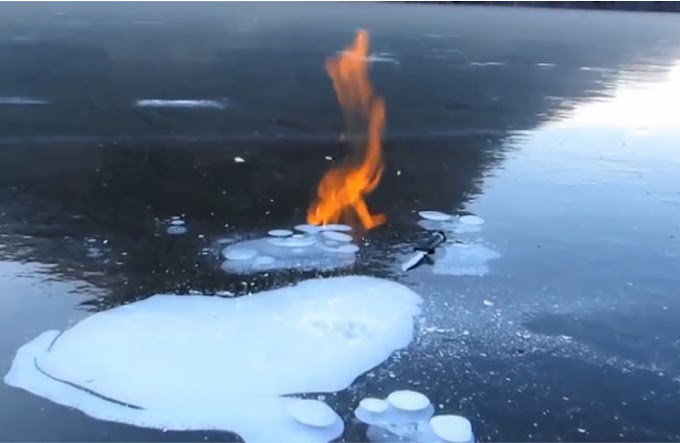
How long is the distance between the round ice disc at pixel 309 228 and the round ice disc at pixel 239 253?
Result: 442 mm

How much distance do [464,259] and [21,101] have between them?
6301 millimetres

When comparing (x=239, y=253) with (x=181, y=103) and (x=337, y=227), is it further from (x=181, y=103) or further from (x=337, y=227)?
(x=181, y=103)

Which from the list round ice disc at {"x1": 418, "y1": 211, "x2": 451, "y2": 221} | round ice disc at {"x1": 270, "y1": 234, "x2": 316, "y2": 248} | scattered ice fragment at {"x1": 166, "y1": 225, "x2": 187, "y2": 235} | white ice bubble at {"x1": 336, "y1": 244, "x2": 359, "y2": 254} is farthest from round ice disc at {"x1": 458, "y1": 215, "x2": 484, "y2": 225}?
scattered ice fragment at {"x1": 166, "y1": 225, "x2": 187, "y2": 235}

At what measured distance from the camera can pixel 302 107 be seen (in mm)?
9750

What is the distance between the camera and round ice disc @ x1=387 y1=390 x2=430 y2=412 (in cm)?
322

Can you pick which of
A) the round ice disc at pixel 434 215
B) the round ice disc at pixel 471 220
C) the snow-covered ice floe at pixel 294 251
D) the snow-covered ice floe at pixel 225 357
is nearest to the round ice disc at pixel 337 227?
the snow-covered ice floe at pixel 294 251

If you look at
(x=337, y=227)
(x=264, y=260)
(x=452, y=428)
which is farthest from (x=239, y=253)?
(x=452, y=428)

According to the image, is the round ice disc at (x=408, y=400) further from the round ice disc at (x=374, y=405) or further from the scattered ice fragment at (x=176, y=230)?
the scattered ice fragment at (x=176, y=230)

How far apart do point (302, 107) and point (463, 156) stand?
2.78m

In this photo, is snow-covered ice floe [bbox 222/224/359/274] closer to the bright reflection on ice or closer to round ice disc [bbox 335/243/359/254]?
round ice disc [bbox 335/243/359/254]

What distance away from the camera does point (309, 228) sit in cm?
530

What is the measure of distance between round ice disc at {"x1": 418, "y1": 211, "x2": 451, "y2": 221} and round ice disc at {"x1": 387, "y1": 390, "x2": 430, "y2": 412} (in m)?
2.41

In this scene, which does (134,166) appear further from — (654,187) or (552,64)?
(552,64)

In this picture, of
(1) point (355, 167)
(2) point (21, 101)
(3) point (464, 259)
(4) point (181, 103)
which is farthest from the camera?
(4) point (181, 103)
